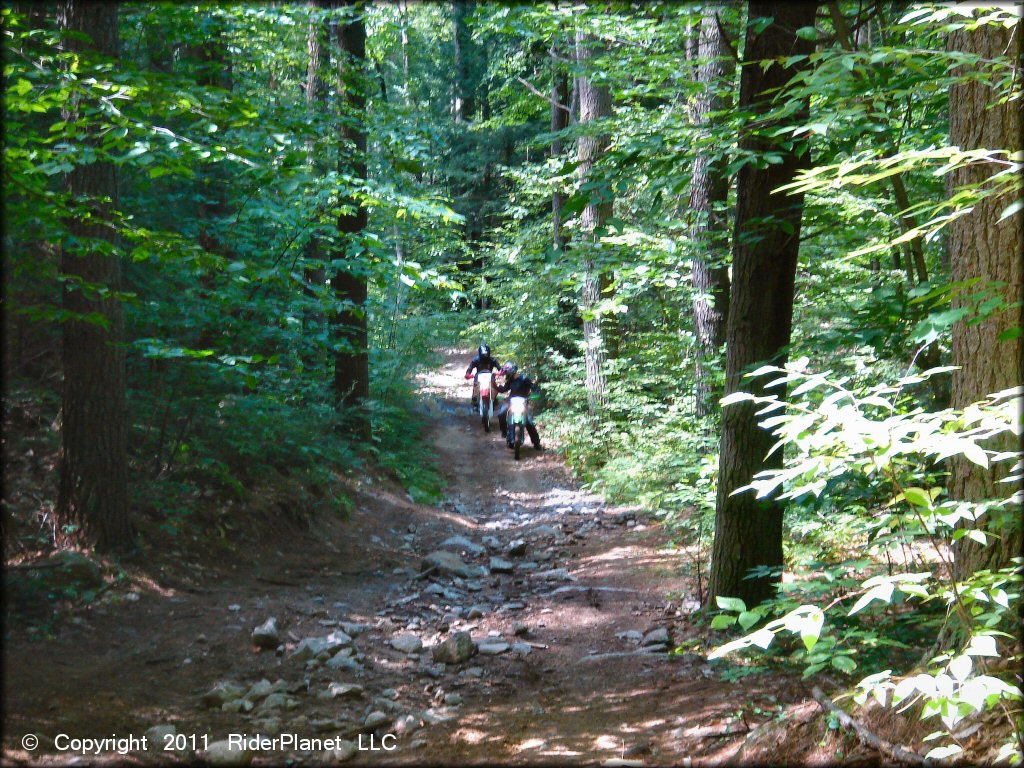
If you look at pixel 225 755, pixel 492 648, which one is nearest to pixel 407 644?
pixel 492 648

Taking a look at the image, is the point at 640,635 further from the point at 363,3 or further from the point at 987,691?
the point at 363,3

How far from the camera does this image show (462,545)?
10031mm

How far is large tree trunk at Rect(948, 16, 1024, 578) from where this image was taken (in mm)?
3658

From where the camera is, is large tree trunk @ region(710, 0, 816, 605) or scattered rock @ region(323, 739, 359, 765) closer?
scattered rock @ region(323, 739, 359, 765)

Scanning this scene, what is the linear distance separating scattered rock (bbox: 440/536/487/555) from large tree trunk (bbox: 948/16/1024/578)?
6.74 meters

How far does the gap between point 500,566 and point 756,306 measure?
455 centimetres

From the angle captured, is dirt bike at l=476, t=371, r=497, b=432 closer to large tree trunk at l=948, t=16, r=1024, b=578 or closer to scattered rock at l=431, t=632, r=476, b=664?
scattered rock at l=431, t=632, r=476, b=664

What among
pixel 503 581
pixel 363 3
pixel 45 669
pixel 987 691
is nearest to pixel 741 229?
pixel 987 691

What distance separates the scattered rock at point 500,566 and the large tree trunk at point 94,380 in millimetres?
3991

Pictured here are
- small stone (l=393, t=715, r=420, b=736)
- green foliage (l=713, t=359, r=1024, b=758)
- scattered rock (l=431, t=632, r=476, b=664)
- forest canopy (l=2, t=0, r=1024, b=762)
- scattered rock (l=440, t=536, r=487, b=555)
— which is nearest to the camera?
green foliage (l=713, t=359, r=1024, b=758)

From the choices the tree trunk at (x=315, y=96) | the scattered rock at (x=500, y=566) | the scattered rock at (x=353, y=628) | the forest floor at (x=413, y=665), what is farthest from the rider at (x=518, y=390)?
the scattered rock at (x=353, y=628)

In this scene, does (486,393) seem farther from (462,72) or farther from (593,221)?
(462,72)

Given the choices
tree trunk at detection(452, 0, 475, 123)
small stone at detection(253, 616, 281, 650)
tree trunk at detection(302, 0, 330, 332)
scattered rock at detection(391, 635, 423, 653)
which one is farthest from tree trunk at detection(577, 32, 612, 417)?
tree trunk at detection(452, 0, 475, 123)

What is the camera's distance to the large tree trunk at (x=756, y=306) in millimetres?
5762
